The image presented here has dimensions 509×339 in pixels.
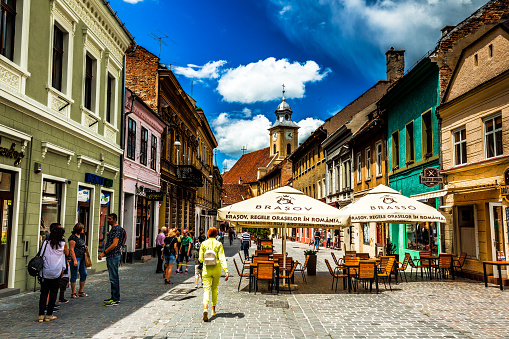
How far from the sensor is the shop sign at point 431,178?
1591 centimetres

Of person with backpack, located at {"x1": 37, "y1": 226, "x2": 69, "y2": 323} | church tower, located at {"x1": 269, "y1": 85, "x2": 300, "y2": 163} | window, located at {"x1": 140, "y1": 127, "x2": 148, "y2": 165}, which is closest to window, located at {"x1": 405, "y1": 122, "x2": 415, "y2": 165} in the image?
window, located at {"x1": 140, "y1": 127, "x2": 148, "y2": 165}

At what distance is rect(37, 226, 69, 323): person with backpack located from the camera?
7676 mm

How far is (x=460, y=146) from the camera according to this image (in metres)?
15.7

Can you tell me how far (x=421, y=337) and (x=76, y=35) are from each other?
1235 centimetres

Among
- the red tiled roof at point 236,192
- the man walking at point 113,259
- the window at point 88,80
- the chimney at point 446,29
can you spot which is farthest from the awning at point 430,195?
the red tiled roof at point 236,192

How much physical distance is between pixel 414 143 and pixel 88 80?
13.4m

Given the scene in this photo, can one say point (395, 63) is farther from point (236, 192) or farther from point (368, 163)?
point (236, 192)

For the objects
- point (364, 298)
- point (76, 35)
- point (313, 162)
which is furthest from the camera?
point (313, 162)

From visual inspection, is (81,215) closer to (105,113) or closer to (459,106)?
(105,113)

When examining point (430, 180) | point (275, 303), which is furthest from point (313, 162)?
point (275, 303)

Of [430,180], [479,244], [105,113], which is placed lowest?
[479,244]

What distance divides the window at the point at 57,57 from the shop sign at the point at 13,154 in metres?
2.89

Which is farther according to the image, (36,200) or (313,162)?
(313,162)

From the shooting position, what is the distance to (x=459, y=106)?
15508mm
